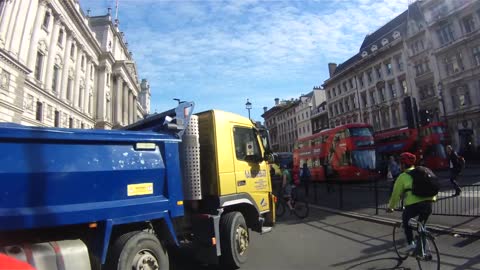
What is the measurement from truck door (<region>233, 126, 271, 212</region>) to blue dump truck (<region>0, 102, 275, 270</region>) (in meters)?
0.04

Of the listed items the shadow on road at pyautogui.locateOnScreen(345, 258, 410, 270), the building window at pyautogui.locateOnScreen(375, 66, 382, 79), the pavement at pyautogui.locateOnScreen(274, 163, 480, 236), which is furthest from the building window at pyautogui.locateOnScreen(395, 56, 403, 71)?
the shadow on road at pyautogui.locateOnScreen(345, 258, 410, 270)

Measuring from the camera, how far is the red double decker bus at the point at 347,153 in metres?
26.6

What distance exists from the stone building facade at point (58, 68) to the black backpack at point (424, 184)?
3463cm

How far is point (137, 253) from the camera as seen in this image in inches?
206

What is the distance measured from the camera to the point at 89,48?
6303 cm

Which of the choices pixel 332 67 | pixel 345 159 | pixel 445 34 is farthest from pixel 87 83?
pixel 445 34

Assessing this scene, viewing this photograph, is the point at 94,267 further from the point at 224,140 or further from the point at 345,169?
the point at 345,169

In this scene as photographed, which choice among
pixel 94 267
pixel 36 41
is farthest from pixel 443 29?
pixel 94 267

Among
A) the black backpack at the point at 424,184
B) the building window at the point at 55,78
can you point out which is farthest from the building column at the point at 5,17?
the black backpack at the point at 424,184

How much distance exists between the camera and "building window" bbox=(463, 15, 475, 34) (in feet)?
139

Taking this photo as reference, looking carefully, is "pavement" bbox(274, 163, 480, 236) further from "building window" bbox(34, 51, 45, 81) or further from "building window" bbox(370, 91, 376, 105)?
"building window" bbox(370, 91, 376, 105)

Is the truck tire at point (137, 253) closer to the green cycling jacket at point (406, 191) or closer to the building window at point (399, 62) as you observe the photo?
the green cycling jacket at point (406, 191)

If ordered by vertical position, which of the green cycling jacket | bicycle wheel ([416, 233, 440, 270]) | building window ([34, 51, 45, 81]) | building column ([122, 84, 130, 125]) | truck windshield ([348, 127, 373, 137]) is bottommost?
bicycle wheel ([416, 233, 440, 270])

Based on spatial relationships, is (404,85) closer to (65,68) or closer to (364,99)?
(364,99)
